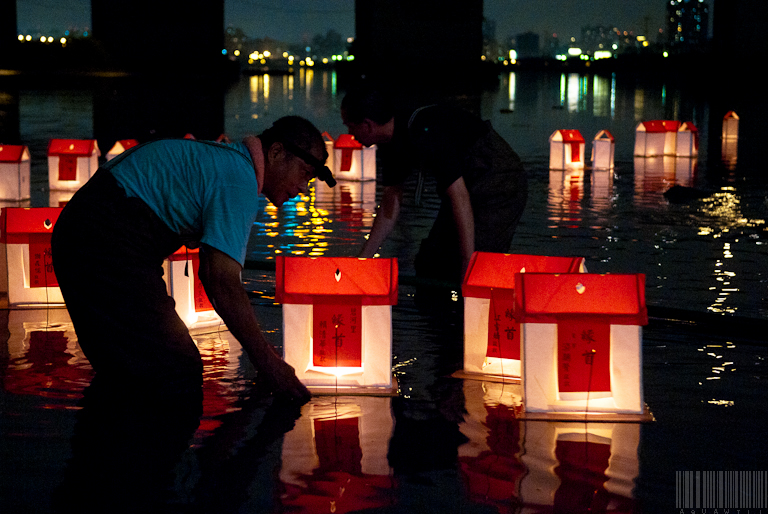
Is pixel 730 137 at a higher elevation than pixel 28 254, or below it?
higher

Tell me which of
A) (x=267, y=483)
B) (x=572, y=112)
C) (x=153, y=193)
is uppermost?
(x=572, y=112)

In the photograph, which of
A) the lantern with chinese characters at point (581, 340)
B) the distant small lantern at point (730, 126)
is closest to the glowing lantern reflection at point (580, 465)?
the lantern with chinese characters at point (581, 340)

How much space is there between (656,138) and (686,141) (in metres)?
0.51

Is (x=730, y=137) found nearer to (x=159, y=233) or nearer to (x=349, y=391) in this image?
(x=349, y=391)

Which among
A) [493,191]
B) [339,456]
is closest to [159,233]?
[339,456]

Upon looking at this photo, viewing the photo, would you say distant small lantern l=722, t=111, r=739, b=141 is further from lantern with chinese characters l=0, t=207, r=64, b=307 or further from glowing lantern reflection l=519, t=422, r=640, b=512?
glowing lantern reflection l=519, t=422, r=640, b=512

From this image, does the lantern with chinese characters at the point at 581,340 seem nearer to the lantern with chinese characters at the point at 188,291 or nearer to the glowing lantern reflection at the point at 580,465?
the glowing lantern reflection at the point at 580,465

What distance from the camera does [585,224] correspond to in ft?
33.6

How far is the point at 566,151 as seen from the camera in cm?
1528

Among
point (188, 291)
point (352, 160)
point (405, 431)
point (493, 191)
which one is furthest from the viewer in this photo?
point (352, 160)

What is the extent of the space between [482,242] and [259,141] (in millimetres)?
2502

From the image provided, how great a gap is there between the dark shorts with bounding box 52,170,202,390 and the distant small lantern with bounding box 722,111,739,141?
1859 cm

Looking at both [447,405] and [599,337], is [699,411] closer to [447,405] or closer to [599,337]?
[599,337]

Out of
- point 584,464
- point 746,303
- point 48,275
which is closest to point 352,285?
point 584,464
